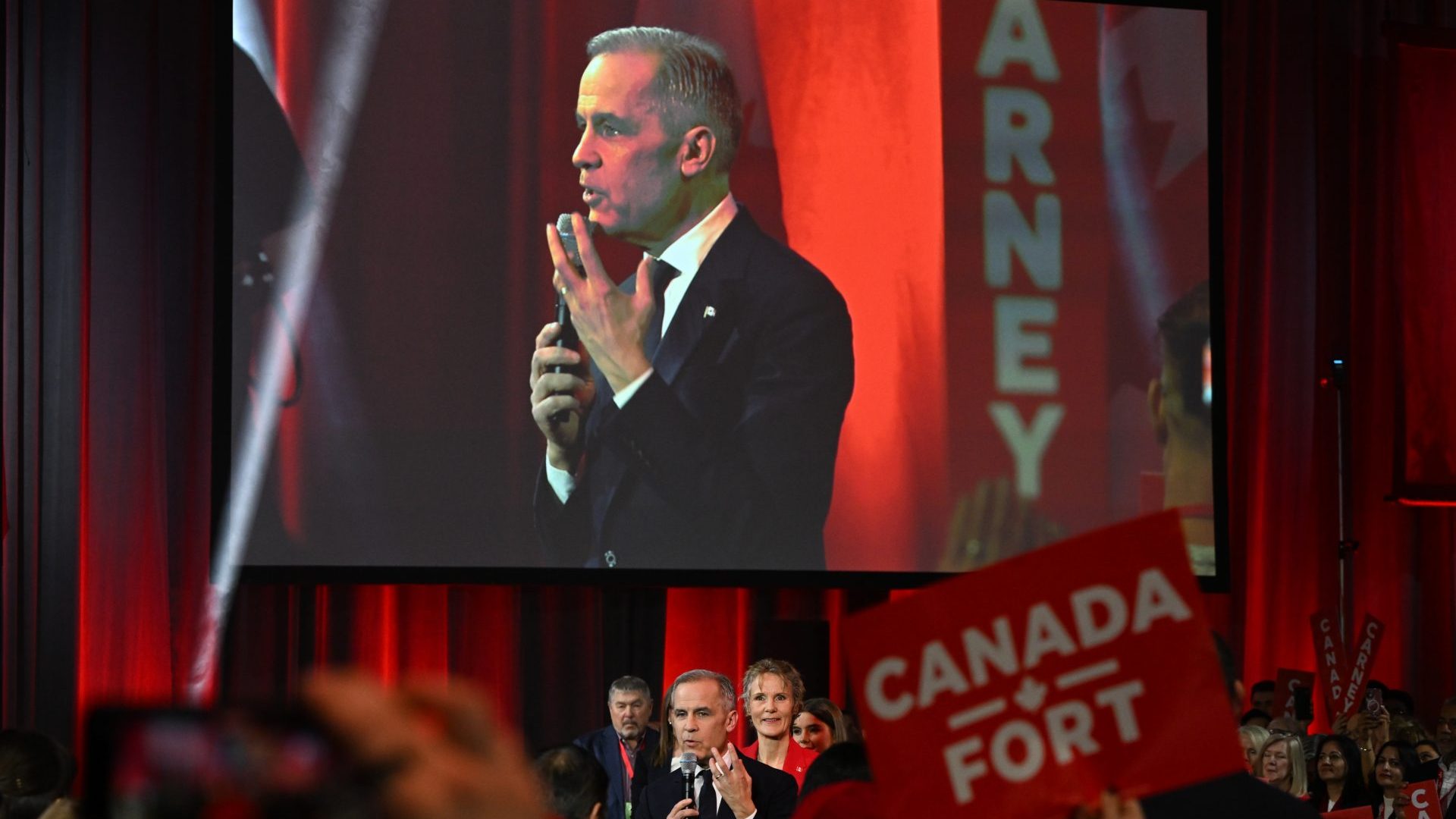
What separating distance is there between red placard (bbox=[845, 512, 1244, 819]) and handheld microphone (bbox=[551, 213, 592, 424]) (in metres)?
6.48

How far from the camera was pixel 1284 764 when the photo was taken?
214 inches

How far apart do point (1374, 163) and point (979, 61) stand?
336cm

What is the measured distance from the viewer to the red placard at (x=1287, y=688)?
28.7 feet

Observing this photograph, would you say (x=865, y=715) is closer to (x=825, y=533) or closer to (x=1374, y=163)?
(x=825, y=533)

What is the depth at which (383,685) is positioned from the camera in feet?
2.13

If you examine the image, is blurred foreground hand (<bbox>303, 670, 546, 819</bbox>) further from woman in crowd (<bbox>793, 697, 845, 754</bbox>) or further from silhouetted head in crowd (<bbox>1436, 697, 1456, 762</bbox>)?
silhouetted head in crowd (<bbox>1436, 697, 1456, 762</bbox>)

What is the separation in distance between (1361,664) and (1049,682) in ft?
25.6

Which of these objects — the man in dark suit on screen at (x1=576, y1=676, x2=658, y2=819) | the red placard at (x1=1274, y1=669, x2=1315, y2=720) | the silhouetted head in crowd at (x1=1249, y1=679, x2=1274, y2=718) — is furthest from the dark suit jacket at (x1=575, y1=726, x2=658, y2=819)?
the silhouetted head in crowd at (x1=1249, y1=679, x2=1274, y2=718)

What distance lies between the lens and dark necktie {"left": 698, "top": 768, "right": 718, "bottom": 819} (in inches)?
183

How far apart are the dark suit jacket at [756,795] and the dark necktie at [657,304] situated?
140 inches

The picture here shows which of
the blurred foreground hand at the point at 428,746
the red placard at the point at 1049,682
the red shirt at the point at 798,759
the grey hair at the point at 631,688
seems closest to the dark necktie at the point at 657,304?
the grey hair at the point at 631,688

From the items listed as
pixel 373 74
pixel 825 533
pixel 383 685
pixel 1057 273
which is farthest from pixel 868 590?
pixel 383 685

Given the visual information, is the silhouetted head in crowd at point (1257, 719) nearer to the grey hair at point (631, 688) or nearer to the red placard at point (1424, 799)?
the grey hair at point (631, 688)

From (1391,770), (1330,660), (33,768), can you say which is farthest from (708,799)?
(1330,660)
